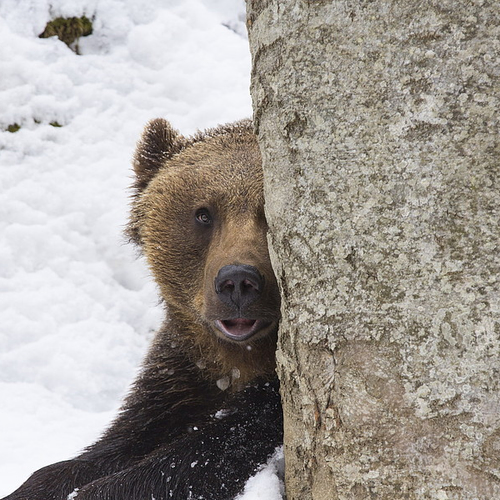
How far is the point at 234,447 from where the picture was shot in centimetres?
337

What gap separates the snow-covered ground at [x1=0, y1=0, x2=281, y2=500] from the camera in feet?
19.7

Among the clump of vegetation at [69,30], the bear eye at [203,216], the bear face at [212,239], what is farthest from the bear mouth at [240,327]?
the clump of vegetation at [69,30]

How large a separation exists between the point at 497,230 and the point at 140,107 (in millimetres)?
7259

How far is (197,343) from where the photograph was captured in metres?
4.32

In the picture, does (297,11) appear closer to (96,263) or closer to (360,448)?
(360,448)

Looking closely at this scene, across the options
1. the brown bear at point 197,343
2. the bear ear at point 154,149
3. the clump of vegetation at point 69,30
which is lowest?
the brown bear at point 197,343

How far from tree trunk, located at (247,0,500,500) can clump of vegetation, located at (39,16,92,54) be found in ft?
23.6

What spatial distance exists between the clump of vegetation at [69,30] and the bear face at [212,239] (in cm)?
482

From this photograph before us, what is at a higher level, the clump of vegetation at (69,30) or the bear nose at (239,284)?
the clump of vegetation at (69,30)

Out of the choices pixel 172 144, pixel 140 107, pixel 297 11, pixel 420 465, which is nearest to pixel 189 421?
pixel 172 144

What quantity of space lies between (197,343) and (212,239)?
713mm

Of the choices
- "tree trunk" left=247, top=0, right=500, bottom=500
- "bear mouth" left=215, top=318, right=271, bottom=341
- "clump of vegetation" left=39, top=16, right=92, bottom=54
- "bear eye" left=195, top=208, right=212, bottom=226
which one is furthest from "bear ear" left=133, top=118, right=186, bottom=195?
"clump of vegetation" left=39, top=16, right=92, bottom=54

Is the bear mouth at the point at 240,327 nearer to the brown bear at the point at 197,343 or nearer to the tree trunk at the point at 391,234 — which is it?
the brown bear at the point at 197,343

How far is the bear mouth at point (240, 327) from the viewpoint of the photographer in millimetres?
3496
